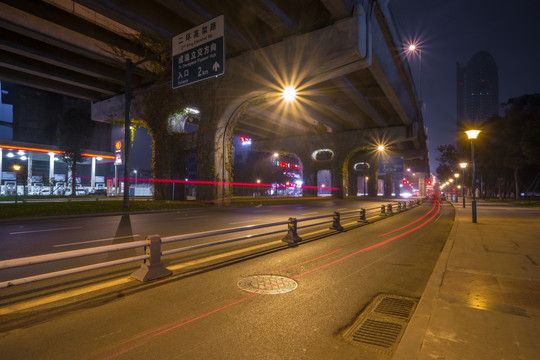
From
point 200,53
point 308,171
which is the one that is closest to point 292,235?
point 200,53

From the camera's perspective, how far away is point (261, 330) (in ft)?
11.5

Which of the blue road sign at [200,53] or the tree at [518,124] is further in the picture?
the tree at [518,124]

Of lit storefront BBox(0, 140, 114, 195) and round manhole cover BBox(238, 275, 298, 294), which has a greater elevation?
lit storefront BBox(0, 140, 114, 195)

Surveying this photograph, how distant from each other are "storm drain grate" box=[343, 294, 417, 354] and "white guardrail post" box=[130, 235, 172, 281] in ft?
11.8

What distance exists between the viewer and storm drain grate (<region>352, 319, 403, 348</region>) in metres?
3.36

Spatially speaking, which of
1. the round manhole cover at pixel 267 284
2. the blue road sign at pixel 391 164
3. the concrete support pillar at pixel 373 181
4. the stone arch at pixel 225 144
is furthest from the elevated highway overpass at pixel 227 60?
the concrete support pillar at pixel 373 181

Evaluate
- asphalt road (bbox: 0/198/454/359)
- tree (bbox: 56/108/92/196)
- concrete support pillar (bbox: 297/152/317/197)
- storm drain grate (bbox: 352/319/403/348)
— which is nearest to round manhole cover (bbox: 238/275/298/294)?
asphalt road (bbox: 0/198/454/359)

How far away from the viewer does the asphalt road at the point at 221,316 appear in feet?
9.98

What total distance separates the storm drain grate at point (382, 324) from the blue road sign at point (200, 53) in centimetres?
1079

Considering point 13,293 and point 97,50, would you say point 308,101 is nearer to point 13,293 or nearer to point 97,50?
point 97,50

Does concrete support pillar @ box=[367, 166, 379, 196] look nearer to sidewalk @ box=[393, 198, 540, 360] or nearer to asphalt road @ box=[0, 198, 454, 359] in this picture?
sidewalk @ box=[393, 198, 540, 360]

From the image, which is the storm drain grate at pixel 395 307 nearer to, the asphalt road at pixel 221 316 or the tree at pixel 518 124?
the asphalt road at pixel 221 316

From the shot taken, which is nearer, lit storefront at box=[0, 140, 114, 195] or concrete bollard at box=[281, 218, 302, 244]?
concrete bollard at box=[281, 218, 302, 244]

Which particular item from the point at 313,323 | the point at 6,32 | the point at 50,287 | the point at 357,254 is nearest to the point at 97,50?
the point at 6,32
